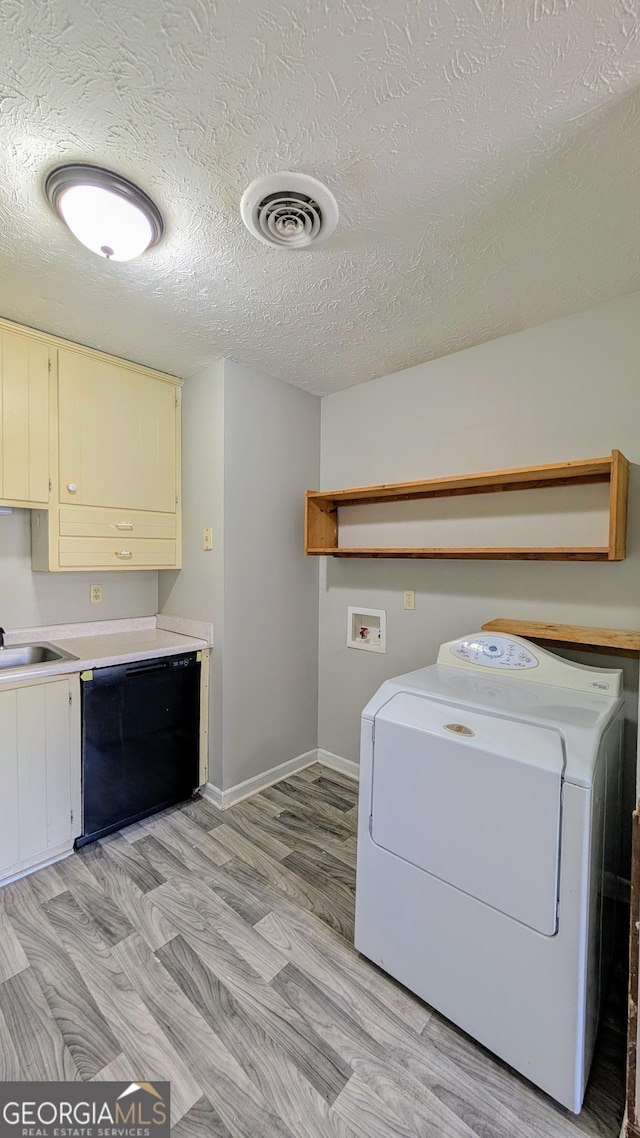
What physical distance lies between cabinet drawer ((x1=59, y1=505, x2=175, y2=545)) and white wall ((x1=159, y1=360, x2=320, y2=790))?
0.15 m

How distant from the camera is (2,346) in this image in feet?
6.51

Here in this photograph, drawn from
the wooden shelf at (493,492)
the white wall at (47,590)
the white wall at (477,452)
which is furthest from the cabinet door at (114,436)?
the white wall at (477,452)

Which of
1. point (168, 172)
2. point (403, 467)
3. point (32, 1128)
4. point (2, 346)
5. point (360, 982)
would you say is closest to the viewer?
point (32, 1128)

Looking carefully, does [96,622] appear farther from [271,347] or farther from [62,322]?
[271,347]

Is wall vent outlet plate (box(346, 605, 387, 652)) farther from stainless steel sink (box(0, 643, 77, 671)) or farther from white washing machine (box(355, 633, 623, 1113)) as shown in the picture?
stainless steel sink (box(0, 643, 77, 671))

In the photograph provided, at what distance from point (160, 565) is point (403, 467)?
1558 mm

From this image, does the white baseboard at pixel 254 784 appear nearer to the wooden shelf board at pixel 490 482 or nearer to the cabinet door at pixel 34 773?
the cabinet door at pixel 34 773

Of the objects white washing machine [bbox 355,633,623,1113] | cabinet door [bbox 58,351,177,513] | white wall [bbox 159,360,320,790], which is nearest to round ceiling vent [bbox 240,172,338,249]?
white wall [bbox 159,360,320,790]

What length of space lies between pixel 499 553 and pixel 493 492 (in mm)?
384

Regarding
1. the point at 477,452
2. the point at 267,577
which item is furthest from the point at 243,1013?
the point at 477,452

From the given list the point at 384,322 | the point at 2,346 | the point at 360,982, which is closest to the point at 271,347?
the point at 384,322

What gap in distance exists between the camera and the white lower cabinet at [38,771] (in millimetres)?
1808

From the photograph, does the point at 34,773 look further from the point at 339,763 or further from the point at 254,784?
the point at 339,763

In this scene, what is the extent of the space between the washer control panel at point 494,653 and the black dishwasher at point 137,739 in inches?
56.6
